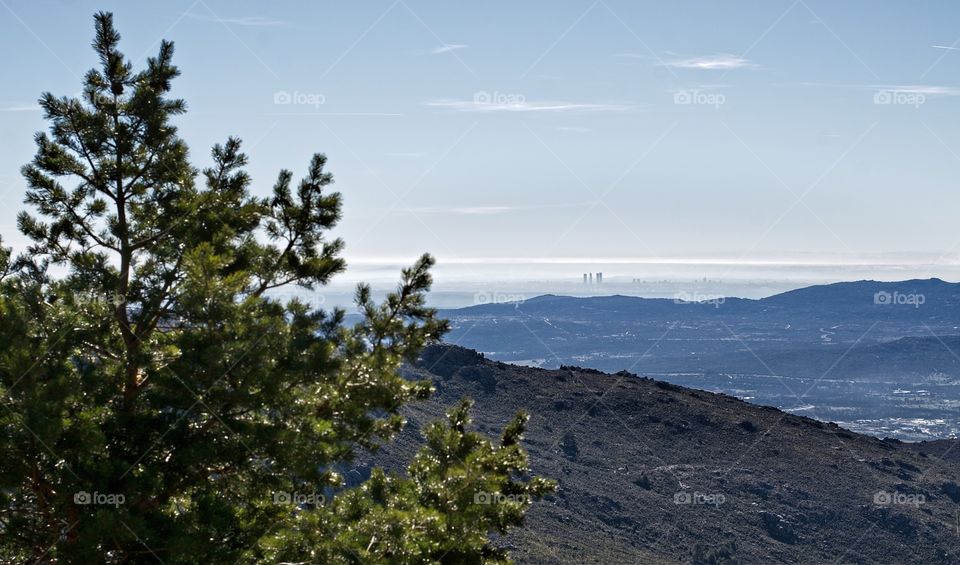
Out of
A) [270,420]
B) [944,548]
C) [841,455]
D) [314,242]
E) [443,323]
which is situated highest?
[314,242]

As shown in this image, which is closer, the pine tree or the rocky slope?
the pine tree

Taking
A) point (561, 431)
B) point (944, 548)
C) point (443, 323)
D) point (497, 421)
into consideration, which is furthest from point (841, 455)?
point (443, 323)

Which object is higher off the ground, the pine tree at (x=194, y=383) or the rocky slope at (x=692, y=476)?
the pine tree at (x=194, y=383)

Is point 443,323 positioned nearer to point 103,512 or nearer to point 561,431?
point 103,512

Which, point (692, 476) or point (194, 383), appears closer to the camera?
point (194, 383)

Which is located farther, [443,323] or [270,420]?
[443,323]

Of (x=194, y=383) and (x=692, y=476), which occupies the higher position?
(x=194, y=383)

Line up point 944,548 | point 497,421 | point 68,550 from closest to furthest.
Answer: point 68,550
point 944,548
point 497,421

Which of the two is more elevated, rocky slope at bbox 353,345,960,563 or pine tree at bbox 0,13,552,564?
pine tree at bbox 0,13,552,564
